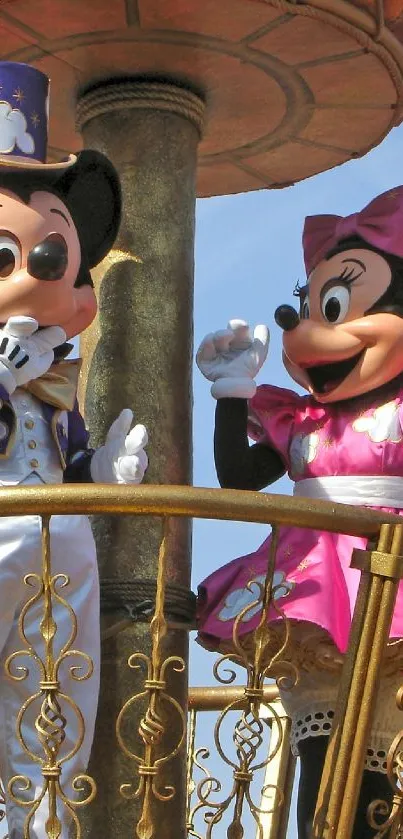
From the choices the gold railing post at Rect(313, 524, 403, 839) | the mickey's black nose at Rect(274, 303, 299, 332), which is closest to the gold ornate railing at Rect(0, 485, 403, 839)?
the gold railing post at Rect(313, 524, 403, 839)

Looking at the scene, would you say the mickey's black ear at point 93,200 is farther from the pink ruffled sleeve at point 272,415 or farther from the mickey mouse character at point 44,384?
the pink ruffled sleeve at point 272,415

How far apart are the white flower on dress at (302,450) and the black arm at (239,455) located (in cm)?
8

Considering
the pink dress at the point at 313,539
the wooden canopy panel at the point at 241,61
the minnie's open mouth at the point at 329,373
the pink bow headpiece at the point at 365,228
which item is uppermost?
the wooden canopy panel at the point at 241,61

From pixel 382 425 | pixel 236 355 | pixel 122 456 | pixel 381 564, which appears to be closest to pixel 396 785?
pixel 381 564

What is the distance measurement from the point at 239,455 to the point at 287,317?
0.33 m

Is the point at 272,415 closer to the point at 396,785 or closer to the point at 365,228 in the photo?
the point at 365,228

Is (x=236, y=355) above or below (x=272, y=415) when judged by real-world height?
above

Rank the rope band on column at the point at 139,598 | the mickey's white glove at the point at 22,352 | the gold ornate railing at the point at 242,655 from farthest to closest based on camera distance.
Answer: the rope band on column at the point at 139,598 < the mickey's white glove at the point at 22,352 < the gold ornate railing at the point at 242,655

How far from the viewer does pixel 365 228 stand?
191 inches

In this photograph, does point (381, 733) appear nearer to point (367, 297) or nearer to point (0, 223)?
point (367, 297)

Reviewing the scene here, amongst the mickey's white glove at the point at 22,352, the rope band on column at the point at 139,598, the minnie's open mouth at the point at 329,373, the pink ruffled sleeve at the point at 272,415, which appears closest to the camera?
the mickey's white glove at the point at 22,352

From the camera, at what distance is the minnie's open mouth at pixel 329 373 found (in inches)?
187

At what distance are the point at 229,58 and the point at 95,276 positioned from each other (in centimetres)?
60

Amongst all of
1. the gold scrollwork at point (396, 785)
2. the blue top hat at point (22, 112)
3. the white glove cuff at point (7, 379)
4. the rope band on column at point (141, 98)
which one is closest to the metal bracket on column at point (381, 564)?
the gold scrollwork at point (396, 785)
